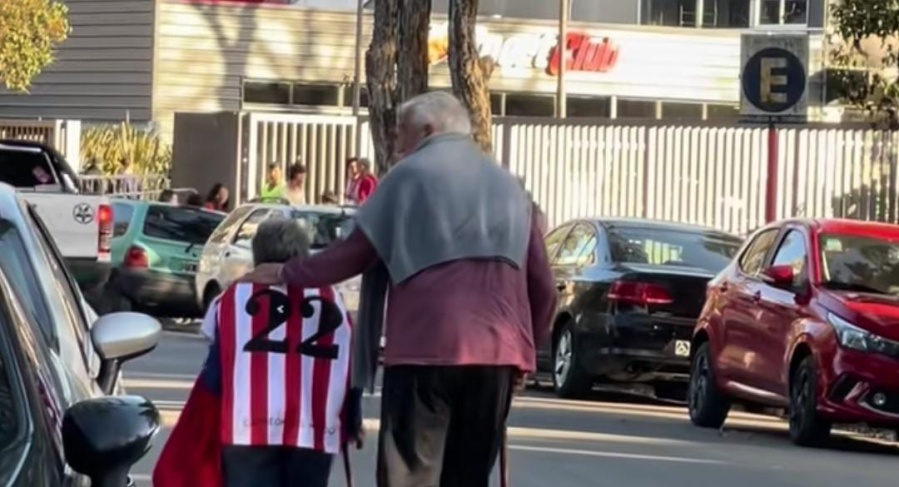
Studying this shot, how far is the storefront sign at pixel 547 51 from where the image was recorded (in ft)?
151

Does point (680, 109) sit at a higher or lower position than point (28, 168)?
higher

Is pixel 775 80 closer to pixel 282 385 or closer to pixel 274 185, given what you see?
pixel 274 185

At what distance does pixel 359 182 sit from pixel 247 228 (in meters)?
3.39

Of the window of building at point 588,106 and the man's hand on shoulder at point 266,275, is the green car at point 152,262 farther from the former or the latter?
the window of building at point 588,106

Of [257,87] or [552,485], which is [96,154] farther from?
[552,485]

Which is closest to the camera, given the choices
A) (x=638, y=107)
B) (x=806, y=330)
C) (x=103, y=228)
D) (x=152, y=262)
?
(x=806, y=330)

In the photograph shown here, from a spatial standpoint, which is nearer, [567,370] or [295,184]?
[567,370]

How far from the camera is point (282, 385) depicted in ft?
24.5

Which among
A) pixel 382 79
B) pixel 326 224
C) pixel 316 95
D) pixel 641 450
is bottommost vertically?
pixel 641 450

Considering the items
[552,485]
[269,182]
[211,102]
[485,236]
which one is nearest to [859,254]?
[552,485]

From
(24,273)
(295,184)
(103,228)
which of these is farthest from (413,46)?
(24,273)

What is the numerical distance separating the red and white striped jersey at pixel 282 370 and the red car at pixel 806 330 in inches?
292

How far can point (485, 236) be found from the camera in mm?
7520

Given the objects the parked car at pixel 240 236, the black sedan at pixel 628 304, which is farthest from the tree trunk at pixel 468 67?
the black sedan at pixel 628 304
